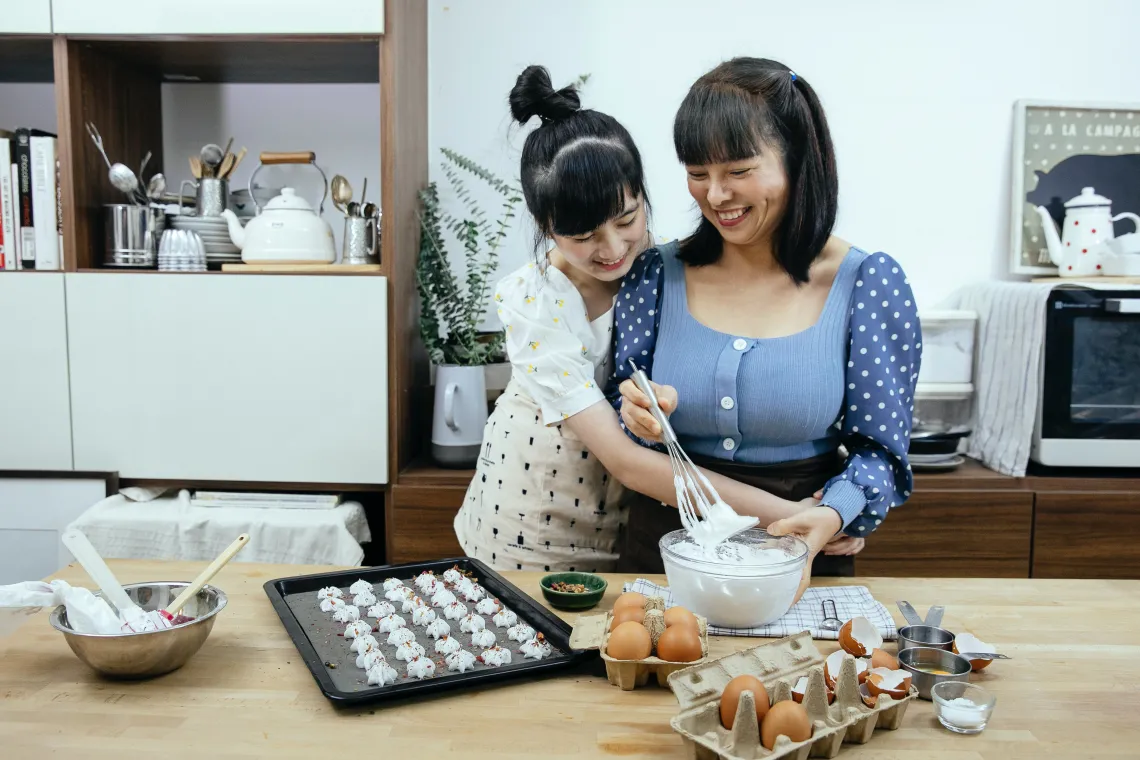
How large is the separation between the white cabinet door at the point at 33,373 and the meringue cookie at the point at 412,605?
4.73ft

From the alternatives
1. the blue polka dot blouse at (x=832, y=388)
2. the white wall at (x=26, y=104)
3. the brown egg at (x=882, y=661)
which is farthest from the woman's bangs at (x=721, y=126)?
the white wall at (x=26, y=104)

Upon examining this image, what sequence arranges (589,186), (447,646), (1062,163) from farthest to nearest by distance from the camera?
(1062,163) → (589,186) → (447,646)

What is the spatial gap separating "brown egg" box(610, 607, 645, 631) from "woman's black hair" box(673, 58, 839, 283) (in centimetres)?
61

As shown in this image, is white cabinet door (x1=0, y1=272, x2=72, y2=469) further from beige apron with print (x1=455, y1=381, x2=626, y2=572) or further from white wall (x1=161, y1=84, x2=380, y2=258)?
beige apron with print (x1=455, y1=381, x2=626, y2=572)

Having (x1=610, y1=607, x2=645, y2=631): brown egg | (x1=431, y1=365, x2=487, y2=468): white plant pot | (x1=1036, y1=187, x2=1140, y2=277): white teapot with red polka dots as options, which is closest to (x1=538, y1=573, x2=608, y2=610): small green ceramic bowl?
(x1=610, y1=607, x2=645, y2=631): brown egg

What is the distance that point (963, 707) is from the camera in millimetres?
901

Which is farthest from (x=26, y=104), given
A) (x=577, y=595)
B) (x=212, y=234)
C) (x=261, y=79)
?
(x=577, y=595)

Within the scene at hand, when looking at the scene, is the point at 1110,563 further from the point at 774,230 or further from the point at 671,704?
the point at 671,704

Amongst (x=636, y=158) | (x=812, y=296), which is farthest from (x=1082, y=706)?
(x=636, y=158)

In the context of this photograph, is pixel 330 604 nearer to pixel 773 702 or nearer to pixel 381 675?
pixel 381 675

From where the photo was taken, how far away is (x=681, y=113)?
133cm

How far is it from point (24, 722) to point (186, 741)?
177 mm

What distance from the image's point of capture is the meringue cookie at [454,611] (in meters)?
1.14

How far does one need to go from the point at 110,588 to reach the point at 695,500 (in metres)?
0.78
